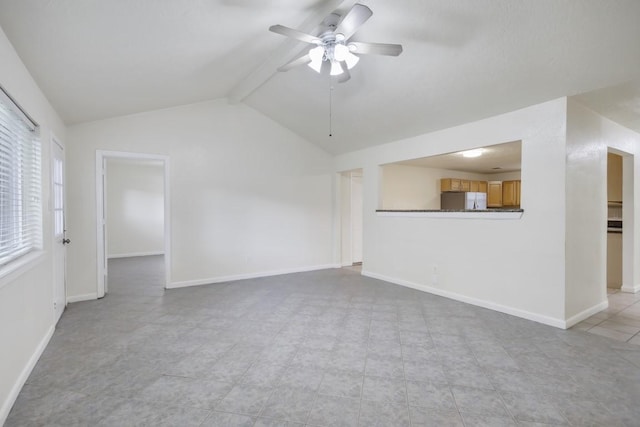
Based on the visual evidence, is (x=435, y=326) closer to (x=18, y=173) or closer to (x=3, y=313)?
(x=3, y=313)

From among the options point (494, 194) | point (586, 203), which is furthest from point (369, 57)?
point (494, 194)

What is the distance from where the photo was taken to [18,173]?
7.54 ft

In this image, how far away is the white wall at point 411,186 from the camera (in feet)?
21.4

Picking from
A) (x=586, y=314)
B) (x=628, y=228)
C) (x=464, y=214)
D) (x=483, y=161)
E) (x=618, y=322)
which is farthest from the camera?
(x=483, y=161)

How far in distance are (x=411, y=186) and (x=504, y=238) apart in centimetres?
340

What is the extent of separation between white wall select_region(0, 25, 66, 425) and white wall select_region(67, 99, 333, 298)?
123cm

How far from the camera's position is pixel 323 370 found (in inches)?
89.4

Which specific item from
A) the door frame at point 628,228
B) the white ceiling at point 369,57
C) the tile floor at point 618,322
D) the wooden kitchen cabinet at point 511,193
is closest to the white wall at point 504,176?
the wooden kitchen cabinet at point 511,193

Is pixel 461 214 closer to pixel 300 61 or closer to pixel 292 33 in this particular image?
pixel 300 61

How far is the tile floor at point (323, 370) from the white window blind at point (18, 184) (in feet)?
3.12

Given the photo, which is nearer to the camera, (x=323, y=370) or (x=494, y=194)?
(x=323, y=370)

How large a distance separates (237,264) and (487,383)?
158 inches

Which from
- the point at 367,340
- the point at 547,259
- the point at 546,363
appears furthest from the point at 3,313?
the point at 547,259

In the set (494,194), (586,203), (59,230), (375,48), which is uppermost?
(375,48)
